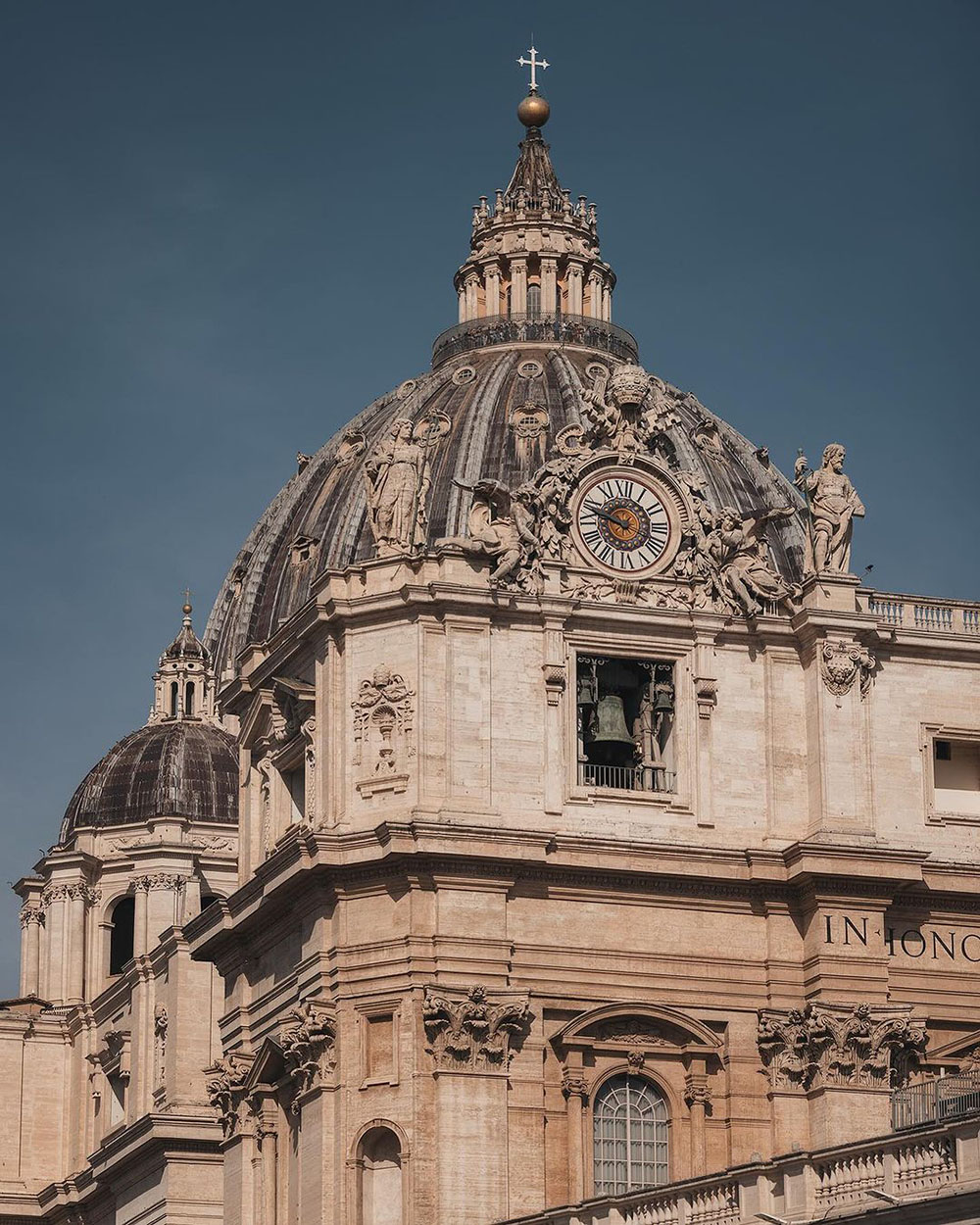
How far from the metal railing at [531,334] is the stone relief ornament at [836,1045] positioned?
25579 millimetres

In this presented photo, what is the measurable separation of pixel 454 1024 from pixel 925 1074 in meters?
10.6

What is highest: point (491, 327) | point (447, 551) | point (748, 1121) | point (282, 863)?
point (491, 327)

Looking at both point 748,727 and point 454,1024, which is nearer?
point 454,1024

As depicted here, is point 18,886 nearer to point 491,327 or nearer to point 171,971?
point 171,971

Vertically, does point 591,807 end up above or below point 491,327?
below

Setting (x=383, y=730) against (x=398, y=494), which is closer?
(x=383, y=730)

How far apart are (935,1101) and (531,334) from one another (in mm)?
35743

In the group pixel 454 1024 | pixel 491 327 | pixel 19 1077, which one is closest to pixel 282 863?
pixel 454 1024

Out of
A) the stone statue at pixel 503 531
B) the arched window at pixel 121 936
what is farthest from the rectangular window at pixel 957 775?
the arched window at pixel 121 936

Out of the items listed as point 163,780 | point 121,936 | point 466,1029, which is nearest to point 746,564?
point 466,1029

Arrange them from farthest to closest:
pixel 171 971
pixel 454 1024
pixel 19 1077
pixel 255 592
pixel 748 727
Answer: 1. pixel 19 1077
2. pixel 171 971
3. pixel 255 592
4. pixel 748 727
5. pixel 454 1024

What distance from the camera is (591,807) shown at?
235 ft

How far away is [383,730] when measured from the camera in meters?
71.1

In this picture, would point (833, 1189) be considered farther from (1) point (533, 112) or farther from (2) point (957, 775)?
(1) point (533, 112)
